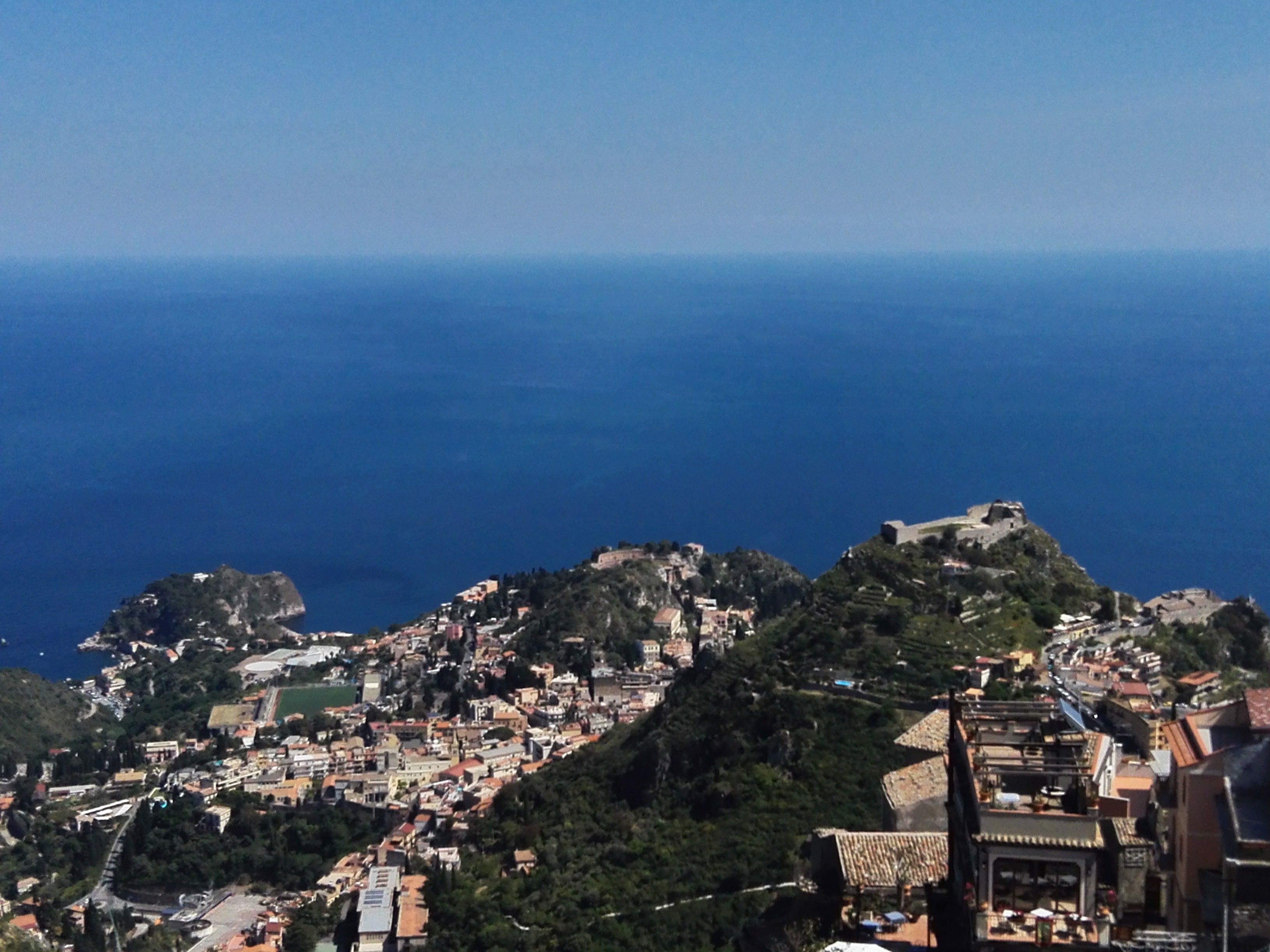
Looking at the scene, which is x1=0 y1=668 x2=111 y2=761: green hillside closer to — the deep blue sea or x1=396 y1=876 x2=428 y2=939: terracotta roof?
the deep blue sea

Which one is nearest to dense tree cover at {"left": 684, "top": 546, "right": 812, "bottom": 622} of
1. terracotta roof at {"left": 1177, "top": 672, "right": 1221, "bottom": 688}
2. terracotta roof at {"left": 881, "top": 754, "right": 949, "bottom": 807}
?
terracotta roof at {"left": 1177, "top": 672, "right": 1221, "bottom": 688}

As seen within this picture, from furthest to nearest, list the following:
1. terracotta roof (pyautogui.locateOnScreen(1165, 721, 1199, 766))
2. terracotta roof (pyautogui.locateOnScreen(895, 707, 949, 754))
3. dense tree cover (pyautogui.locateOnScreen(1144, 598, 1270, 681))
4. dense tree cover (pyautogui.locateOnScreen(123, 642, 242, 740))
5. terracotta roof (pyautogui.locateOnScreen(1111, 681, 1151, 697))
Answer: dense tree cover (pyautogui.locateOnScreen(123, 642, 242, 740)) → dense tree cover (pyautogui.locateOnScreen(1144, 598, 1270, 681)) → terracotta roof (pyautogui.locateOnScreen(1111, 681, 1151, 697)) → terracotta roof (pyautogui.locateOnScreen(895, 707, 949, 754)) → terracotta roof (pyautogui.locateOnScreen(1165, 721, 1199, 766))

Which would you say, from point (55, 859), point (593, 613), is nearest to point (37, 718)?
point (55, 859)

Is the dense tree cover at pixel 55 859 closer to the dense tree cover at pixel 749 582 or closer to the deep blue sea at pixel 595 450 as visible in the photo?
the dense tree cover at pixel 749 582

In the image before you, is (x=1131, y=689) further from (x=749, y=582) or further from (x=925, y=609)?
(x=749, y=582)

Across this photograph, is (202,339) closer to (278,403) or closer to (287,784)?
(278,403)

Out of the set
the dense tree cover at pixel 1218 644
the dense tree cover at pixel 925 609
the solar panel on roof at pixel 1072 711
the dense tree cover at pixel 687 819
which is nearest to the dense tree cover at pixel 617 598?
the dense tree cover at pixel 925 609

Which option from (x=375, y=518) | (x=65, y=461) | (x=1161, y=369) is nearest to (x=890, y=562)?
(x=375, y=518)

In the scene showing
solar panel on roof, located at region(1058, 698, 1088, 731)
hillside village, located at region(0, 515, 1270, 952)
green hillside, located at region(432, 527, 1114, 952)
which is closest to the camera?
hillside village, located at region(0, 515, 1270, 952)
